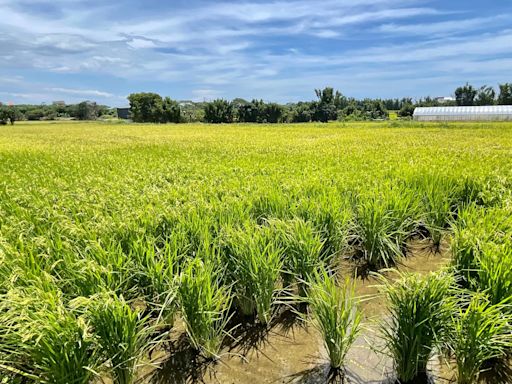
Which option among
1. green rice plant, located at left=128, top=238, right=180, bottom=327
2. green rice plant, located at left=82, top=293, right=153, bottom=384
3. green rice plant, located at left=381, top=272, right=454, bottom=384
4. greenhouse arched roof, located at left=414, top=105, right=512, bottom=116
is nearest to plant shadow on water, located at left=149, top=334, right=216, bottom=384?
green rice plant, located at left=128, top=238, right=180, bottom=327

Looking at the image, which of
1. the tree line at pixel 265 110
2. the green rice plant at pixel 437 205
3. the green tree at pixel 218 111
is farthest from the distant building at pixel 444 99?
the green rice plant at pixel 437 205

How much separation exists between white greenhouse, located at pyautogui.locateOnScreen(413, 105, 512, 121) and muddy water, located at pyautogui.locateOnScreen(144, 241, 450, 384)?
150 ft

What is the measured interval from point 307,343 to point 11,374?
2.24m

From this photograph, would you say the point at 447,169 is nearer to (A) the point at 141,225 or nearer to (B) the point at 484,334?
(B) the point at 484,334

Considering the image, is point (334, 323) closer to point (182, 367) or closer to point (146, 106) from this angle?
point (182, 367)

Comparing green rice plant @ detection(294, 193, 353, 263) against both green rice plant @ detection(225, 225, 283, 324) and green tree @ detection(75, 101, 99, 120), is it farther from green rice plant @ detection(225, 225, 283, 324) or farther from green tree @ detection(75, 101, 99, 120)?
green tree @ detection(75, 101, 99, 120)

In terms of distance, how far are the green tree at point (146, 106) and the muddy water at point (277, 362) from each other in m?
65.7

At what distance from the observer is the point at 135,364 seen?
2.44m

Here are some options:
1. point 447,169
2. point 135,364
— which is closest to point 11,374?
point 135,364

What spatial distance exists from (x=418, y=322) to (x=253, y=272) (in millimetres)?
1353

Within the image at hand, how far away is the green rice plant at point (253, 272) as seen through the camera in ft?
10.2

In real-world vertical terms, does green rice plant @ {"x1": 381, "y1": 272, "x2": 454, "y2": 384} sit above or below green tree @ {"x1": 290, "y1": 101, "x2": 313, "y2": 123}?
below

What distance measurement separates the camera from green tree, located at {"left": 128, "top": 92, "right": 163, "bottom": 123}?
65125 mm

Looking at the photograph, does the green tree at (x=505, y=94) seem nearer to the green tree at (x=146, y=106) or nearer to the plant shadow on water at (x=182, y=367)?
the green tree at (x=146, y=106)
